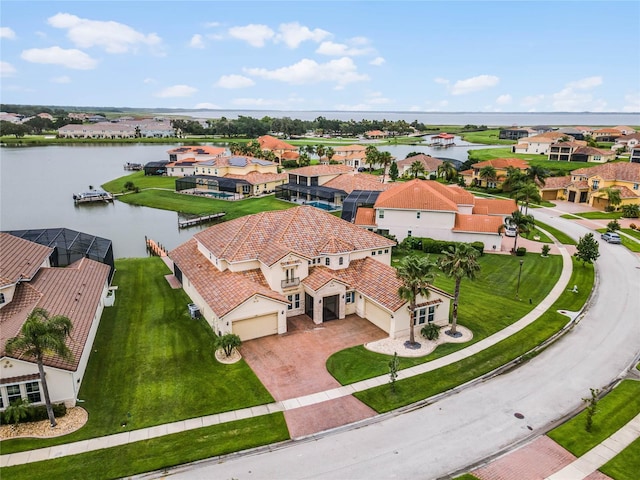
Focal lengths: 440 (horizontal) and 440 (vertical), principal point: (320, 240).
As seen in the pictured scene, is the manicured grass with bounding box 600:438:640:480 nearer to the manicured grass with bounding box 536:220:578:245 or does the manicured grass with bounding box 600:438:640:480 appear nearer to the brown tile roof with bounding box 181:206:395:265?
the brown tile roof with bounding box 181:206:395:265

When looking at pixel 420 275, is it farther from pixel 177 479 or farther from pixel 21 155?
pixel 21 155

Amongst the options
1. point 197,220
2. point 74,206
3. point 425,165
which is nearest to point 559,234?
point 425,165

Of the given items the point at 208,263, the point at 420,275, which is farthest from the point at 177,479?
the point at 208,263

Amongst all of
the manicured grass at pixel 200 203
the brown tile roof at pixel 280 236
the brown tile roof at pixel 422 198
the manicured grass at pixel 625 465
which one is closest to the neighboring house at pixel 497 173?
the brown tile roof at pixel 422 198

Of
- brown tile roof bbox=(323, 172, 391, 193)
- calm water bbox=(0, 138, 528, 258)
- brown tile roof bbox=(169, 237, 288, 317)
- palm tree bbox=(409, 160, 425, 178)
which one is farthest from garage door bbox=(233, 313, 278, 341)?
palm tree bbox=(409, 160, 425, 178)

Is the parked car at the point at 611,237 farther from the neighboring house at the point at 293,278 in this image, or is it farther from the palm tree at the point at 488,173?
the palm tree at the point at 488,173

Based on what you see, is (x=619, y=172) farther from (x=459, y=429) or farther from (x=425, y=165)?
(x=459, y=429)
